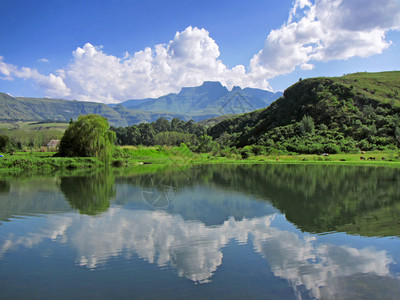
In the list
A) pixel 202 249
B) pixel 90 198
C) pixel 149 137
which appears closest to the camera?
pixel 202 249

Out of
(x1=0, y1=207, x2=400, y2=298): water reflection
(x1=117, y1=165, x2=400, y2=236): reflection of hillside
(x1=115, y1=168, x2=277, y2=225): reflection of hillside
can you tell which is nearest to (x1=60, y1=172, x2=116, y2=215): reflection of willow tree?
(x1=115, y1=168, x2=277, y2=225): reflection of hillside

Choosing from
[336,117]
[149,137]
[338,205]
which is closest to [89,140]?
[338,205]

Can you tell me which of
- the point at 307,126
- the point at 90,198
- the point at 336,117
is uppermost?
the point at 336,117

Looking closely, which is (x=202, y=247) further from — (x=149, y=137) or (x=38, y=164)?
(x=149, y=137)

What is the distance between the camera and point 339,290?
7.16 metres

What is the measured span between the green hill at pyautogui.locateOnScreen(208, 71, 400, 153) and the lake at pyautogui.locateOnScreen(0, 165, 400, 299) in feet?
220

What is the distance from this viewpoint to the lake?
731 cm

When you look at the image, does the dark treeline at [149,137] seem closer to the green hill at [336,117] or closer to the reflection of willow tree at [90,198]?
the green hill at [336,117]

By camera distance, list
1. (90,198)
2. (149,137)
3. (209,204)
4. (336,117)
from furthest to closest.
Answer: (149,137) < (336,117) < (90,198) < (209,204)

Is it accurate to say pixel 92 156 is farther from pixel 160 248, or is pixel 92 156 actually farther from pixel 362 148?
pixel 362 148

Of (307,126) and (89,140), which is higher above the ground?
(307,126)

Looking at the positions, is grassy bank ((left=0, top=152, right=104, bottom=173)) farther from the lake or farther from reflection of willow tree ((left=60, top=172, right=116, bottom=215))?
the lake

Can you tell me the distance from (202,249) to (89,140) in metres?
49.0

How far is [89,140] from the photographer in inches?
2137
